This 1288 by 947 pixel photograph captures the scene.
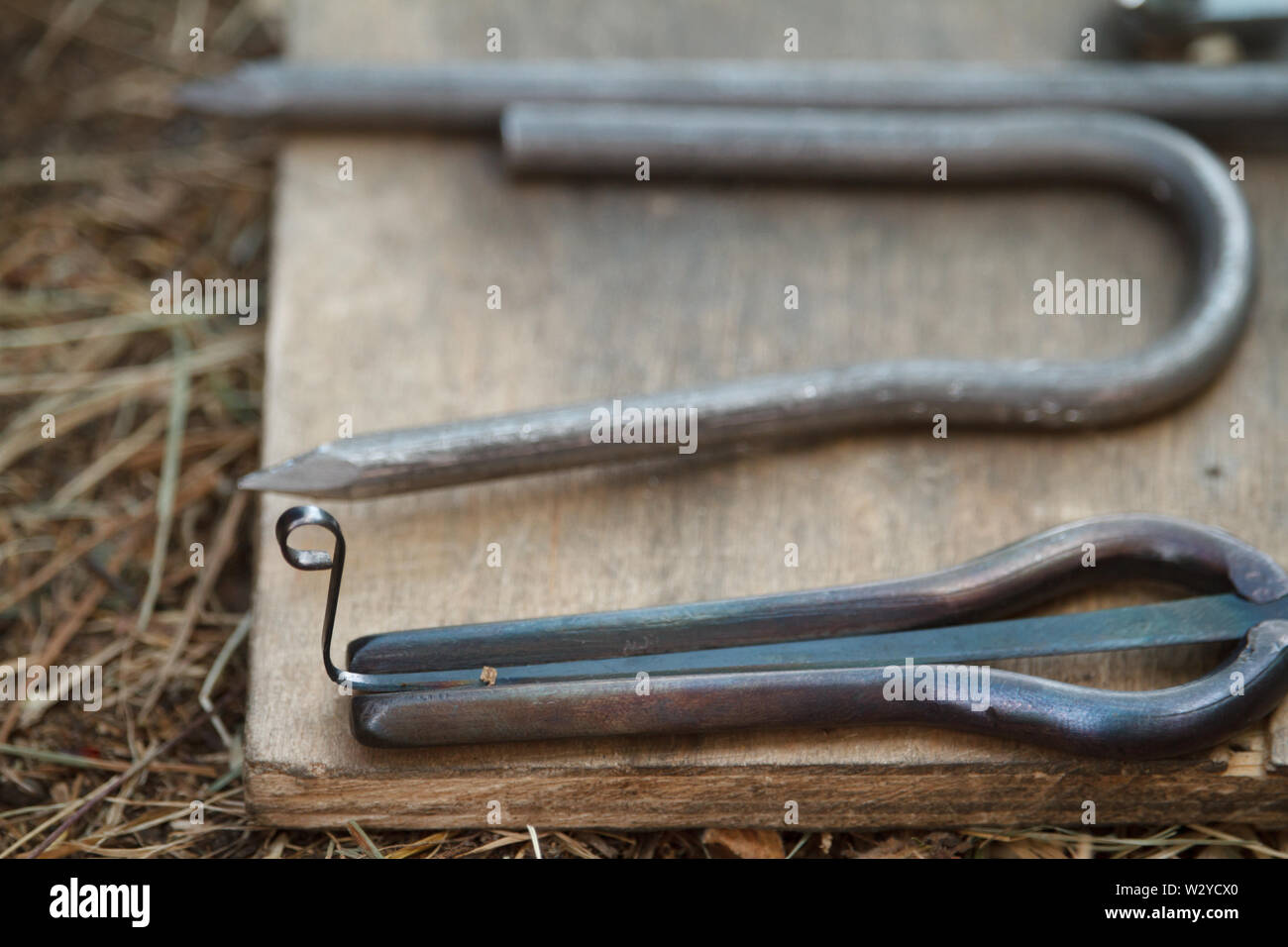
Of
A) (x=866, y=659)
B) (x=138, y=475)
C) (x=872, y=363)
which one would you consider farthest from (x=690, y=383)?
(x=138, y=475)

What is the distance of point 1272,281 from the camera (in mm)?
1693

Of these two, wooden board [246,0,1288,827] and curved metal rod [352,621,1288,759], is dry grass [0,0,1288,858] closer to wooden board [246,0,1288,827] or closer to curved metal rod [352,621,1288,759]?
wooden board [246,0,1288,827]

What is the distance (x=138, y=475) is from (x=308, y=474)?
450mm

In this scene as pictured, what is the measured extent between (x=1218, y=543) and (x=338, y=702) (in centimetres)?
101

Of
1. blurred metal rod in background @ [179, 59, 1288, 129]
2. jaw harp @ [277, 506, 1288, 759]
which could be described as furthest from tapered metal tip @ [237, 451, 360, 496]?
blurred metal rod in background @ [179, 59, 1288, 129]

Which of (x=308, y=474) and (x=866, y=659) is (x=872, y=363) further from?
(x=308, y=474)

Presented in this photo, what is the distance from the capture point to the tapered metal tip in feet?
4.63

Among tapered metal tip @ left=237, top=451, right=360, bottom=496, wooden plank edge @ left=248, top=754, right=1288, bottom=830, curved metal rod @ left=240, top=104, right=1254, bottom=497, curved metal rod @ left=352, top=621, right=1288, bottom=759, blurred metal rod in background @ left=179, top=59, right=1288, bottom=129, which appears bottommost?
wooden plank edge @ left=248, top=754, right=1288, bottom=830

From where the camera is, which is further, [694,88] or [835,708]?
[694,88]

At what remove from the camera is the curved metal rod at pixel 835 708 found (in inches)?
49.0

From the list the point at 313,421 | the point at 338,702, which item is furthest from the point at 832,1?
the point at 338,702

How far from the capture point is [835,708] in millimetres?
1293

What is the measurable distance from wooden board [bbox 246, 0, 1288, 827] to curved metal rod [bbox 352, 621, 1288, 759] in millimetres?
56
